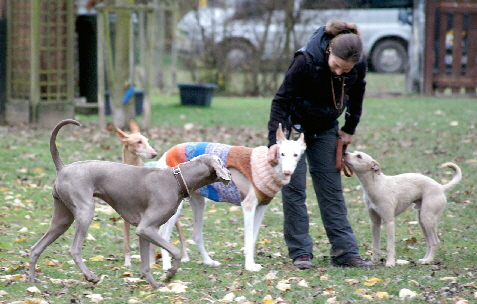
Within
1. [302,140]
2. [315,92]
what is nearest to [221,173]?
[302,140]

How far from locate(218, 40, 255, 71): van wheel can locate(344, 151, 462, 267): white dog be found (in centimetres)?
1383

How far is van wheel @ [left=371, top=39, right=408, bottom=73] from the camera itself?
22.4 meters

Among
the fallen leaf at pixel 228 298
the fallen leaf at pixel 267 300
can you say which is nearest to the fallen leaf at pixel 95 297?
the fallen leaf at pixel 228 298

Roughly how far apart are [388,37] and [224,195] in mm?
17619

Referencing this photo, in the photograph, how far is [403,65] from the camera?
22.7 m

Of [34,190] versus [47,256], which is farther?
[34,190]

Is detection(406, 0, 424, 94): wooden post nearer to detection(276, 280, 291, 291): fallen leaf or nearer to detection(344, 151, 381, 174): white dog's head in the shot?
detection(344, 151, 381, 174): white dog's head

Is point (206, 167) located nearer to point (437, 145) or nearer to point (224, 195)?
point (224, 195)

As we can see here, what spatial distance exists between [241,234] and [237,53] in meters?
13.1

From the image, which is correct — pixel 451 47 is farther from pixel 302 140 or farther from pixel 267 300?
pixel 267 300

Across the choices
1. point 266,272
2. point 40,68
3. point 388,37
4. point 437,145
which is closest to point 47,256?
point 266,272

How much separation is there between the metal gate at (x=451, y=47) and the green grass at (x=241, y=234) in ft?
13.0

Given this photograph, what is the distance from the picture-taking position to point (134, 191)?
17.1 feet

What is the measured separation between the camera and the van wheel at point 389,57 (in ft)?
73.4
